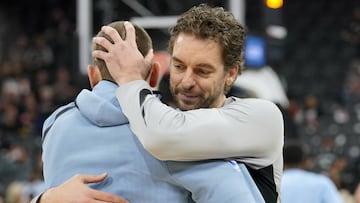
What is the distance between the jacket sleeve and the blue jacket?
5 centimetres

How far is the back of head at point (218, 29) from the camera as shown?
2.93 meters

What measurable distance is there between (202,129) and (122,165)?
1.01ft

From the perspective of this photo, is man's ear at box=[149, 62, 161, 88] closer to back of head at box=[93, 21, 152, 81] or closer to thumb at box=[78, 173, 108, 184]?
back of head at box=[93, 21, 152, 81]

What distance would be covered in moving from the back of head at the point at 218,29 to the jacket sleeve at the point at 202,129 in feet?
0.64

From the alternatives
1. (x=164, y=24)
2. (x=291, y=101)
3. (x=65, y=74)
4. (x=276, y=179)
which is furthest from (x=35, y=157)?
(x=276, y=179)

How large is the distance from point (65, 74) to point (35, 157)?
11.4 ft

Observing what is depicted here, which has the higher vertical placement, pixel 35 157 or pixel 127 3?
pixel 127 3

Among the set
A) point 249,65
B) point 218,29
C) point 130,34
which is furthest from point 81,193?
point 249,65

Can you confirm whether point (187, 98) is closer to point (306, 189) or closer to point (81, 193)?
point (81, 193)

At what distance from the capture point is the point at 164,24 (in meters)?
8.76

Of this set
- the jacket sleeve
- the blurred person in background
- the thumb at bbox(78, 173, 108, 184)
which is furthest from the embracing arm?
the blurred person in background

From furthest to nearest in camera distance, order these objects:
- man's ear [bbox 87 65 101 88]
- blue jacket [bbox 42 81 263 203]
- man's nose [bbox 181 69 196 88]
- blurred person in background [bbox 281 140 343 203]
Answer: blurred person in background [bbox 281 140 343 203]
man's ear [bbox 87 65 101 88]
man's nose [bbox 181 69 196 88]
blue jacket [bbox 42 81 263 203]

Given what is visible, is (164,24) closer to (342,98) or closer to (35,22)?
(342,98)

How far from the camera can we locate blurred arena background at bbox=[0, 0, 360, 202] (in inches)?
347
